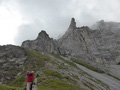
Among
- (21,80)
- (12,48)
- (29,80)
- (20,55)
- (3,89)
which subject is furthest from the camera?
(12,48)

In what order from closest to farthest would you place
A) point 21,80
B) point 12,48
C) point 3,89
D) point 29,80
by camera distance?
point 29,80
point 3,89
point 21,80
point 12,48

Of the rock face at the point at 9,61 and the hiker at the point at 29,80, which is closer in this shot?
the hiker at the point at 29,80

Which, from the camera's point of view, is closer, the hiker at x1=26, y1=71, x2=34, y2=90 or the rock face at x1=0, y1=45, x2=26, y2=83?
the hiker at x1=26, y1=71, x2=34, y2=90

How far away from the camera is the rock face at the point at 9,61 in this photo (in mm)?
95988

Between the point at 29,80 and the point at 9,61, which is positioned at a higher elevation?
the point at 9,61

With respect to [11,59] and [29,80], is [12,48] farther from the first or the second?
[29,80]

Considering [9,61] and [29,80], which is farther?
[9,61]

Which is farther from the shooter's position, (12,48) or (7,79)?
(12,48)

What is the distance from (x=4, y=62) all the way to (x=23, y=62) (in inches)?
770

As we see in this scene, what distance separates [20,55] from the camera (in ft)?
493

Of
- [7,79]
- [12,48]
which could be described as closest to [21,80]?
[7,79]

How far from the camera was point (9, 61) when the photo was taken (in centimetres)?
13450

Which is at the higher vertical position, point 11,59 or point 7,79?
point 11,59

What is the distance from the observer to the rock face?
9599cm
